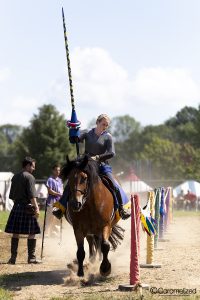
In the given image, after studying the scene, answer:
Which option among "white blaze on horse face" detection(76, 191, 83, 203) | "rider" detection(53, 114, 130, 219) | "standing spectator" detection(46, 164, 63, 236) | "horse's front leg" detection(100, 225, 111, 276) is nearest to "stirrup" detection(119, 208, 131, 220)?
"rider" detection(53, 114, 130, 219)

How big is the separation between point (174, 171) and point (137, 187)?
4631 centimetres

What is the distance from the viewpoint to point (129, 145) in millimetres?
134375

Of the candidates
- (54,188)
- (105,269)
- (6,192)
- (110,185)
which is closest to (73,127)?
(110,185)

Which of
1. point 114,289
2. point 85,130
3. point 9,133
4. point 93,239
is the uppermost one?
point 9,133

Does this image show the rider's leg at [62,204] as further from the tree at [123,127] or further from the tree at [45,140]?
the tree at [123,127]

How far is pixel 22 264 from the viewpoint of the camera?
12.4 metres

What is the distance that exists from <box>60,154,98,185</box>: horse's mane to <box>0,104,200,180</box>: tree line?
40.6m

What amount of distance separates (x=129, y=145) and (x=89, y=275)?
408 ft

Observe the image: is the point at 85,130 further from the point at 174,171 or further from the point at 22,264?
the point at 174,171

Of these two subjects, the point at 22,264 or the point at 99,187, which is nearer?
the point at 99,187

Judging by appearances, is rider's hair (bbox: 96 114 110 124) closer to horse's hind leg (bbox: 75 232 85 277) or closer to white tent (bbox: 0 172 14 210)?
horse's hind leg (bbox: 75 232 85 277)

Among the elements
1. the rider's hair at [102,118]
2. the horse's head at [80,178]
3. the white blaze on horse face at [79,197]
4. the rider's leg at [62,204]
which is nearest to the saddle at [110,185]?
the horse's head at [80,178]

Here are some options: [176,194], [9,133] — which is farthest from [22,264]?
[9,133]

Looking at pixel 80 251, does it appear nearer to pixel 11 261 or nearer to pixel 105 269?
pixel 105 269
